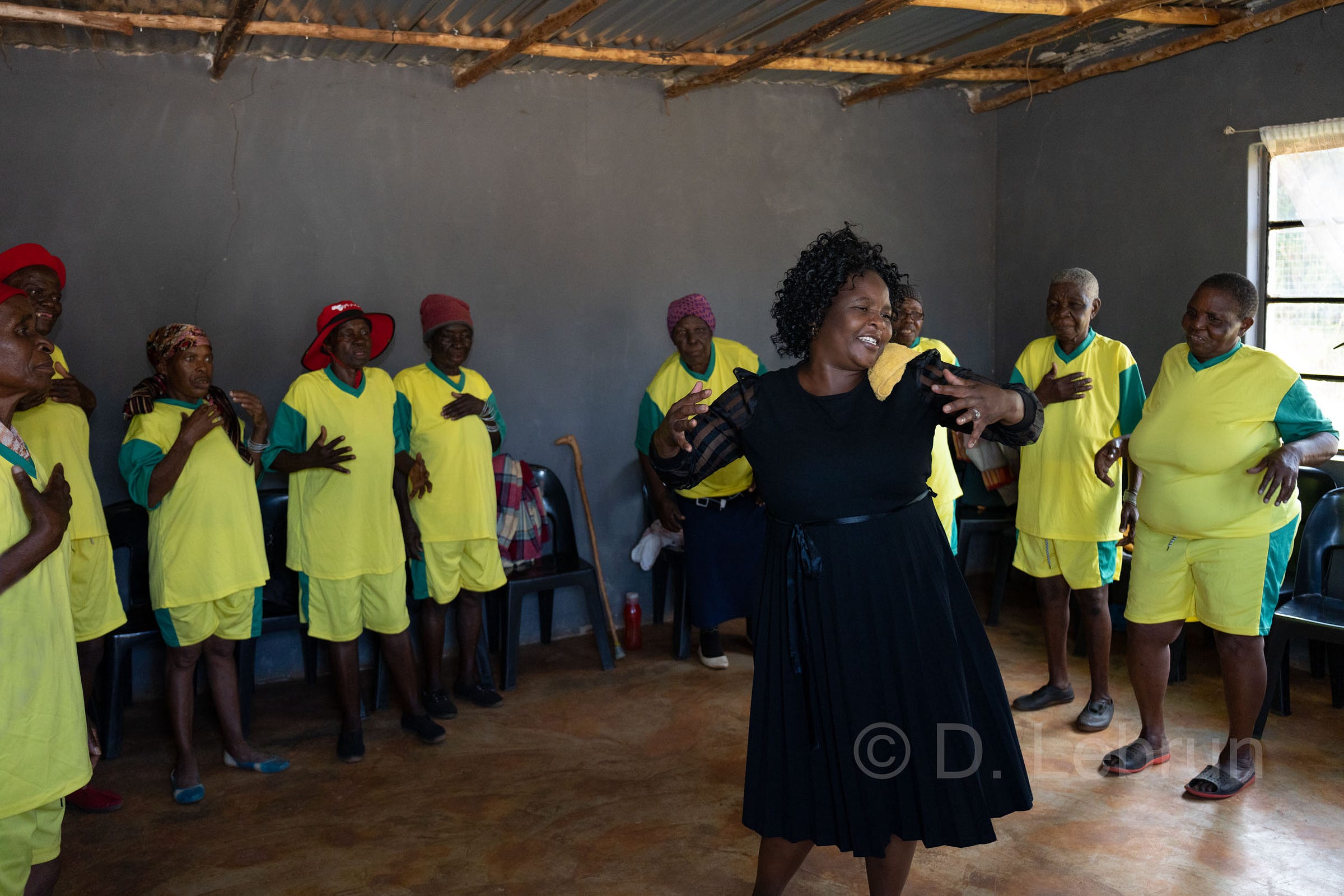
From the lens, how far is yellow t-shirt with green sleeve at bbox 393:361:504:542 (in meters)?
4.46

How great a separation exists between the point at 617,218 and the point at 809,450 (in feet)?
11.5

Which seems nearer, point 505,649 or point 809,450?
point 809,450

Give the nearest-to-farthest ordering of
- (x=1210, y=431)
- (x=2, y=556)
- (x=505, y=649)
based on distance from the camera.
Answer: (x=2, y=556)
(x=1210, y=431)
(x=505, y=649)

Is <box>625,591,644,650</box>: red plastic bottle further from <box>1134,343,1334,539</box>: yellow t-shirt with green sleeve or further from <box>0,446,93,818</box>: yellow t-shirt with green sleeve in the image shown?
<box>0,446,93,818</box>: yellow t-shirt with green sleeve

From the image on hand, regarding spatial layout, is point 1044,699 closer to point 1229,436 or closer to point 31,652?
point 1229,436

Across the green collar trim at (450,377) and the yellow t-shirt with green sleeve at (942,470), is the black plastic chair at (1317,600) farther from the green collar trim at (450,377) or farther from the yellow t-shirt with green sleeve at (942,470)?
the green collar trim at (450,377)

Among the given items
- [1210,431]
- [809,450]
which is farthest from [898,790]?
[1210,431]

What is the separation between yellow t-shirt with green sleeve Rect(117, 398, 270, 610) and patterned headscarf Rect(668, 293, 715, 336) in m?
2.11

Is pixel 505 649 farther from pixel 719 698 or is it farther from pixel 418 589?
pixel 719 698

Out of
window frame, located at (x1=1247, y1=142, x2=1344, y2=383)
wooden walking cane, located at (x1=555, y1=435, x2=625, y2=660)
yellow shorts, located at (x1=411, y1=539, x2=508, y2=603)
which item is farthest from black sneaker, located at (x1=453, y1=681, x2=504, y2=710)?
window frame, located at (x1=1247, y1=142, x2=1344, y2=383)

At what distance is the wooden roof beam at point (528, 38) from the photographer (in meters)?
3.92

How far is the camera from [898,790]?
2412 millimetres

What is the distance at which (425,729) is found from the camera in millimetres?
4281

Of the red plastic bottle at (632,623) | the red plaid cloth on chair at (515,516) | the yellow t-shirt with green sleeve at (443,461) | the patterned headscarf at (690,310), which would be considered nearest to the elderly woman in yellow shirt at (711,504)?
the patterned headscarf at (690,310)
